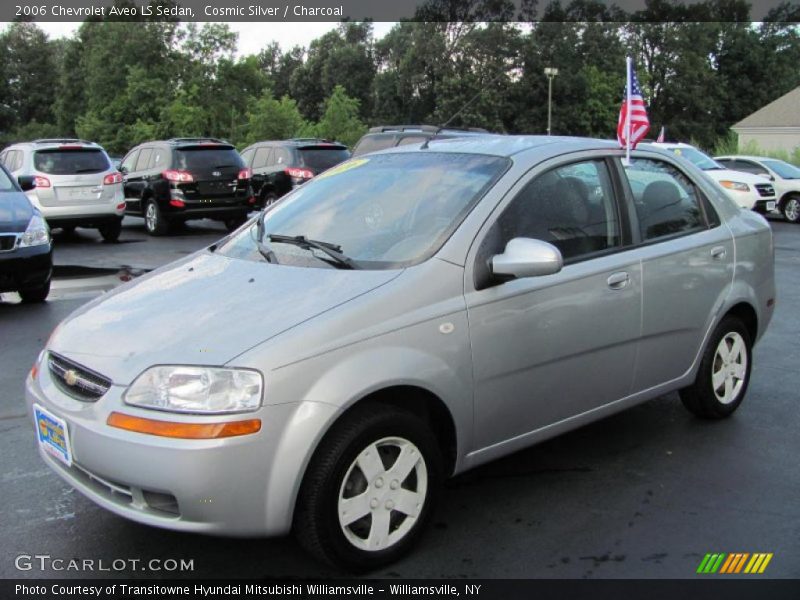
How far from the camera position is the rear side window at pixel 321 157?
16156 mm

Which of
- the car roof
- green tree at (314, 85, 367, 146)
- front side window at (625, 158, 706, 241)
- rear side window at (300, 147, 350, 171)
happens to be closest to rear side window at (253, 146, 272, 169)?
rear side window at (300, 147, 350, 171)

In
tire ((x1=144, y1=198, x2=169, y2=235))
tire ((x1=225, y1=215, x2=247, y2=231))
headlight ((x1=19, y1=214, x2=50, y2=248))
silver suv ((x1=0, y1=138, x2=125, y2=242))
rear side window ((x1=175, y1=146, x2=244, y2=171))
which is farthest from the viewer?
tire ((x1=225, y1=215, x2=247, y2=231))

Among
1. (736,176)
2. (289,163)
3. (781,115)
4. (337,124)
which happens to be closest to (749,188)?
(736,176)

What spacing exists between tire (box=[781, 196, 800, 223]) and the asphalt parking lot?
1520 centimetres

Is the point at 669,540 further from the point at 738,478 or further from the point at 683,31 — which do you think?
the point at 683,31

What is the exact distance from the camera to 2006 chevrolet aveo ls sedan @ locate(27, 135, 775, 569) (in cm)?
284

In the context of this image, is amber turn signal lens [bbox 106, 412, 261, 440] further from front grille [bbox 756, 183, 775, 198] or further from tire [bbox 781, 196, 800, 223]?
tire [bbox 781, 196, 800, 223]

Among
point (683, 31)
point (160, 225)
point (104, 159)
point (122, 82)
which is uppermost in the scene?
point (683, 31)

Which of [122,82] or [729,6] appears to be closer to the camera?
[122,82]

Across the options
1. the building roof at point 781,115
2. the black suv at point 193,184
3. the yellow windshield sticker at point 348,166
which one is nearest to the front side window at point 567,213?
the yellow windshield sticker at point 348,166

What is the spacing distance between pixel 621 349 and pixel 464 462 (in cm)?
107

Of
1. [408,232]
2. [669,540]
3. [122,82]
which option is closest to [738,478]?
[669,540]

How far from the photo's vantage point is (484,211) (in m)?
3.56

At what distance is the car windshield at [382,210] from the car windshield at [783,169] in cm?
1753
